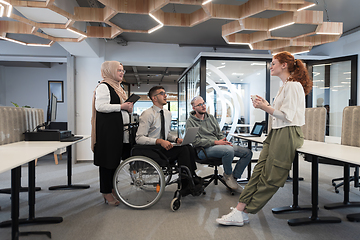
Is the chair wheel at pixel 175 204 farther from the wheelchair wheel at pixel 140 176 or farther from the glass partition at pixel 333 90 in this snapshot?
the glass partition at pixel 333 90

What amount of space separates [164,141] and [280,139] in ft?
3.79

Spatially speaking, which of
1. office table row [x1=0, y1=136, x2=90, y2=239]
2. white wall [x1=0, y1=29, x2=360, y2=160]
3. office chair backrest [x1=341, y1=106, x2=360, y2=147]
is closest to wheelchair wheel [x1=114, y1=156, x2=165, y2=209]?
office table row [x1=0, y1=136, x2=90, y2=239]

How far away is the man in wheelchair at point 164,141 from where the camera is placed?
258cm

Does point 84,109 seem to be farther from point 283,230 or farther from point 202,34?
point 283,230

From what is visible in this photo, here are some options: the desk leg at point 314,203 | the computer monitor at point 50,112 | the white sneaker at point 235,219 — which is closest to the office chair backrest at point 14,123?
the computer monitor at point 50,112

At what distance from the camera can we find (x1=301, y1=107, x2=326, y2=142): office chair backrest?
2.98 meters

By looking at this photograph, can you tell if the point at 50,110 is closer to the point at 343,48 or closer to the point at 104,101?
the point at 104,101

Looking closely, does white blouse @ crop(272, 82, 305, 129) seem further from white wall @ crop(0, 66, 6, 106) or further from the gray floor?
white wall @ crop(0, 66, 6, 106)

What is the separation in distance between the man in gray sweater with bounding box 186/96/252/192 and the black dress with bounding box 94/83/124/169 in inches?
37.8

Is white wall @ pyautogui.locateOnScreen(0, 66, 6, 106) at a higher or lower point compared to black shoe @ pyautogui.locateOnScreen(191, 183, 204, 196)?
higher

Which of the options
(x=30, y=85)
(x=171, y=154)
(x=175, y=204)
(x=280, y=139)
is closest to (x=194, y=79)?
(x=171, y=154)

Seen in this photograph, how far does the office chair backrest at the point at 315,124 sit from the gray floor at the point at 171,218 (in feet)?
2.45

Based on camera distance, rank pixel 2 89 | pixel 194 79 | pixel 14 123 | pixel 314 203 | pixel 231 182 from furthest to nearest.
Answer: pixel 2 89 → pixel 194 79 → pixel 231 182 → pixel 14 123 → pixel 314 203

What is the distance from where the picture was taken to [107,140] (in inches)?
97.6
